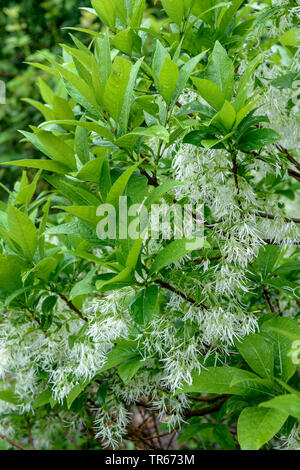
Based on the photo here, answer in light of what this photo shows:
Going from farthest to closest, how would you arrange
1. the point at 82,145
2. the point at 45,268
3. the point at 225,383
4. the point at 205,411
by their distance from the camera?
the point at 205,411 → the point at 45,268 → the point at 82,145 → the point at 225,383

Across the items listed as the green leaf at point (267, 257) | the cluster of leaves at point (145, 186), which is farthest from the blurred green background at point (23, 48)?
the green leaf at point (267, 257)

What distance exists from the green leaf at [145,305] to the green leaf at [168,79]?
0.39 meters

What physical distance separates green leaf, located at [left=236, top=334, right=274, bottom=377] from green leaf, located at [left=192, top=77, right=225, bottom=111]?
472mm

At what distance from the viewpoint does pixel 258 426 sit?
2.64 ft

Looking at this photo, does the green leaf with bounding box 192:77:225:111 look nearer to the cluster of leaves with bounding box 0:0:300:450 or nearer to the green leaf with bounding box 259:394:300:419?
the cluster of leaves with bounding box 0:0:300:450

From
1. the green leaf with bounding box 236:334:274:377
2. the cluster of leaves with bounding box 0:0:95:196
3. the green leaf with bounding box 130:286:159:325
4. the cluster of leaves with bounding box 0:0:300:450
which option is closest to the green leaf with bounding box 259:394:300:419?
the cluster of leaves with bounding box 0:0:300:450

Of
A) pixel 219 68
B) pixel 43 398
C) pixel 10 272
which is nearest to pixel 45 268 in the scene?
pixel 10 272

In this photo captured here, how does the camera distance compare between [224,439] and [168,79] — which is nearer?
[168,79]

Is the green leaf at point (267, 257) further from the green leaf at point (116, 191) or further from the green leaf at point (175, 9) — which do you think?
the green leaf at point (175, 9)

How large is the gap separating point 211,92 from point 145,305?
44cm

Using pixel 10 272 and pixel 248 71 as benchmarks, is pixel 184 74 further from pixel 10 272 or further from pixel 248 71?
pixel 10 272

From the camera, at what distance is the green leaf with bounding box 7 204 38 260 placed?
106cm

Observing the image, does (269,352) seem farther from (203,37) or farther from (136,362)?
(203,37)
